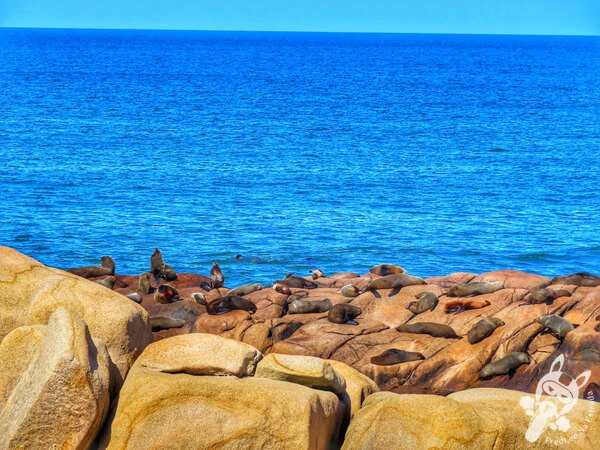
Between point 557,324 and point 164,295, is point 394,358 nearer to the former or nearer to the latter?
point 557,324

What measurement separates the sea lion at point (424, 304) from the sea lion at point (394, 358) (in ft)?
7.88

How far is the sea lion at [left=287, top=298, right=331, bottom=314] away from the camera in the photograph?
71.0ft

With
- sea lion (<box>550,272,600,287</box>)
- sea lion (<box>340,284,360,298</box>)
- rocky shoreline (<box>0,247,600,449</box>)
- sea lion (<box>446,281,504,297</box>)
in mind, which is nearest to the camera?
rocky shoreline (<box>0,247,600,449</box>)

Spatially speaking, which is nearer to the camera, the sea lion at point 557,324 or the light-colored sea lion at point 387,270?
the sea lion at point 557,324

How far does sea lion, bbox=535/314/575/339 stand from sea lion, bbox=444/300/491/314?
2.10 meters

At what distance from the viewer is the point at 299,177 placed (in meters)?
51.5

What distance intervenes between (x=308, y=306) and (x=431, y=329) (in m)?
3.28

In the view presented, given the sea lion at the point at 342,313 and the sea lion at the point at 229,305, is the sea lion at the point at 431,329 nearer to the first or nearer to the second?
the sea lion at the point at 342,313

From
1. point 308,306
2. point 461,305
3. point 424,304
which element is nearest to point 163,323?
point 308,306

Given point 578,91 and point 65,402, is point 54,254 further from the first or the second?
point 578,91

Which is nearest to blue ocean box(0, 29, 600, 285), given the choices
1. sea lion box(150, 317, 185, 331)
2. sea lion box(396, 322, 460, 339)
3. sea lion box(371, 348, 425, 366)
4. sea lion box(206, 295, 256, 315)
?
sea lion box(206, 295, 256, 315)

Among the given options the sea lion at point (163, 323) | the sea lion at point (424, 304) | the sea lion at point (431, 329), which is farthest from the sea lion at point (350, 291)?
the sea lion at point (163, 323)

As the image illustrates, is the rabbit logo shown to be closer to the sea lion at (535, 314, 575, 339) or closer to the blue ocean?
the sea lion at (535, 314, 575, 339)

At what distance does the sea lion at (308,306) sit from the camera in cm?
2164
